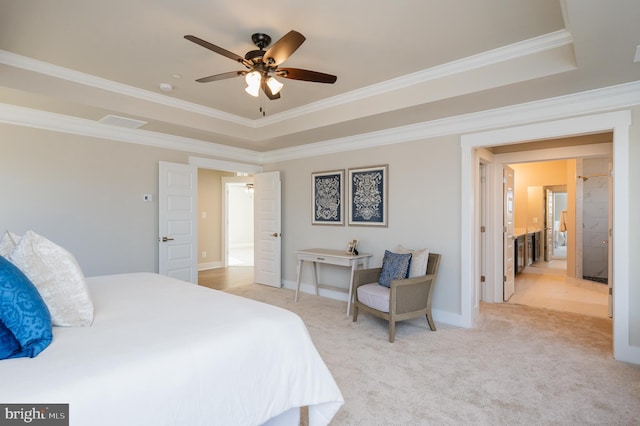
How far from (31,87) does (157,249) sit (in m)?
2.36

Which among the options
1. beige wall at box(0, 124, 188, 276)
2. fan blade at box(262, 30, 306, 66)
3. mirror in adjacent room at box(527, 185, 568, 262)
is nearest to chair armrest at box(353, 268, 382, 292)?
fan blade at box(262, 30, 306, 66)

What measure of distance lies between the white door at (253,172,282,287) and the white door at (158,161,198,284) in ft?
3.99

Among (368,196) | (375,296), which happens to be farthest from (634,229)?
(368,196)

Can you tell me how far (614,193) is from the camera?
Result: 295 cm

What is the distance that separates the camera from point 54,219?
3.83 metres

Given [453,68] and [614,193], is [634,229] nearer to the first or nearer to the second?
[614,193]

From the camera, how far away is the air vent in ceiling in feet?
12.5

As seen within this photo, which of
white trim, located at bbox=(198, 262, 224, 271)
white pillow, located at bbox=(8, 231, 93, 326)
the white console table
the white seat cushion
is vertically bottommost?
white trim, located at bbox=(198, 262, 224, 271)

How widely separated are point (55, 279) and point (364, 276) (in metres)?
3.00

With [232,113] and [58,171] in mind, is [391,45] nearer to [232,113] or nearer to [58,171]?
[232,113]

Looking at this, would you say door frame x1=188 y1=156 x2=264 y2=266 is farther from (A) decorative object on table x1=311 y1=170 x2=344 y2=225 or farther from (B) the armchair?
(B) the armchair

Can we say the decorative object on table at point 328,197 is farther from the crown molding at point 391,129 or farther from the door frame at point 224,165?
the door frame at point 224,165

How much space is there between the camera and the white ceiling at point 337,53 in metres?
2.29

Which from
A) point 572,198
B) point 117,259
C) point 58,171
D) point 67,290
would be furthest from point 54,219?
point 572,198
